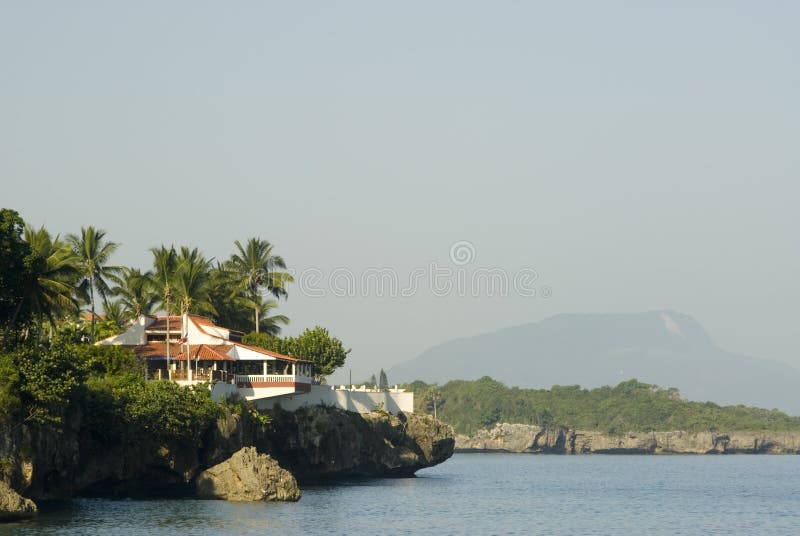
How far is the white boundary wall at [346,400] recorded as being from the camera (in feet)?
326

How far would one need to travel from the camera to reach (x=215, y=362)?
9412cm

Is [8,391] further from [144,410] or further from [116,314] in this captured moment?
[116,314]

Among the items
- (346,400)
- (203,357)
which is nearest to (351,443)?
(346,400)

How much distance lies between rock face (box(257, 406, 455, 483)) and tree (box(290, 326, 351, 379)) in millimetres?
6863

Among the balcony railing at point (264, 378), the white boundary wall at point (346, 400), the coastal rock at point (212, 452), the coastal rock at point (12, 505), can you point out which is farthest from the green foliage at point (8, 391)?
the white boundary wall at point (346, 400)

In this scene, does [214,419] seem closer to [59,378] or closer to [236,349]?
[236,349]

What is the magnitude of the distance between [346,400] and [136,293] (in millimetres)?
21767

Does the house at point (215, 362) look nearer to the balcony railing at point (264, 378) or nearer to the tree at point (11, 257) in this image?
the balcony railing at point (264, 378)

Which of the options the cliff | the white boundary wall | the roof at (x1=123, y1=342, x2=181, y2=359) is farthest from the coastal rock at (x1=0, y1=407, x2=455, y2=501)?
the roof at (x1=123, y1=342, x2=181, y2=359)

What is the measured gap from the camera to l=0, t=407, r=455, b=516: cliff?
65875 millimetres

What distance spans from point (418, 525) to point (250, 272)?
53.8 metres

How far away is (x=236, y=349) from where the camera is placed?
9506 centimetres

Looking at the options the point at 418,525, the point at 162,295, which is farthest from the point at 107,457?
the point at 162,295

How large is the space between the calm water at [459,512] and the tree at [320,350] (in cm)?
1269
